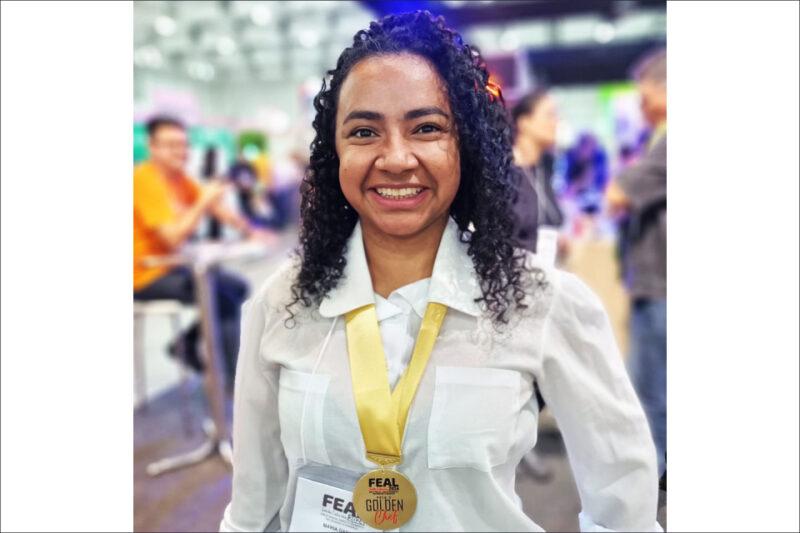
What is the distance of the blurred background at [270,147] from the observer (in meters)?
1.17

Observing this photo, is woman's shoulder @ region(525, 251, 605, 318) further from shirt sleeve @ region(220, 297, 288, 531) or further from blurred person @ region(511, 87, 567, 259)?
blurred person @ region(511, 87, 567, 259)

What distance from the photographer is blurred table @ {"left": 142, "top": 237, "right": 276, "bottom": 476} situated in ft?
4.05

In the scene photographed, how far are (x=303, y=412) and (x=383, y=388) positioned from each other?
0.14 metres

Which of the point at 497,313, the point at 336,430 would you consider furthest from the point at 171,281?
the point at 497,313

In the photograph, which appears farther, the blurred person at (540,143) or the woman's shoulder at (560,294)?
the blurred person at (540,143)

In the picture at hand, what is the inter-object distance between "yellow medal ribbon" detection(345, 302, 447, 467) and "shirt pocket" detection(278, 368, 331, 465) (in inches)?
2.5

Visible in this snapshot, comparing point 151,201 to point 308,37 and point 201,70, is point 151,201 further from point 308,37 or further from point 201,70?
point 201,70

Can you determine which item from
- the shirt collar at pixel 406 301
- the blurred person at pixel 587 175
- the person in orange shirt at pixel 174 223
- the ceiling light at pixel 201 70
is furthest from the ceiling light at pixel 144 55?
the blurred person at pixel 587 175

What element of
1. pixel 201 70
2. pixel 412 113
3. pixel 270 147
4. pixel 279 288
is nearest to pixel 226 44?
pixel 201 70

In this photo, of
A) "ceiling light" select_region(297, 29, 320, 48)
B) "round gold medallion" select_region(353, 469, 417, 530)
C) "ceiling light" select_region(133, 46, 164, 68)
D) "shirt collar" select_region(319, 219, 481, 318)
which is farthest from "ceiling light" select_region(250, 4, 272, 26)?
"round gold medallion" select_region(353, 469, 417, 530)

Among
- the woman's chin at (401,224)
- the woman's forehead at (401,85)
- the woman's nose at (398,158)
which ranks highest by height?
the woman's forehead at (401,85)

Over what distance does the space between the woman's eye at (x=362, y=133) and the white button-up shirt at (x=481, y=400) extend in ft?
0.55

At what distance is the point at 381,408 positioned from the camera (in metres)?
0.87

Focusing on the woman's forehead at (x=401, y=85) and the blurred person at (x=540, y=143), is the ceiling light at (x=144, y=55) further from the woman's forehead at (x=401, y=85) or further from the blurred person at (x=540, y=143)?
the blurred person at (x=540, y=143)
